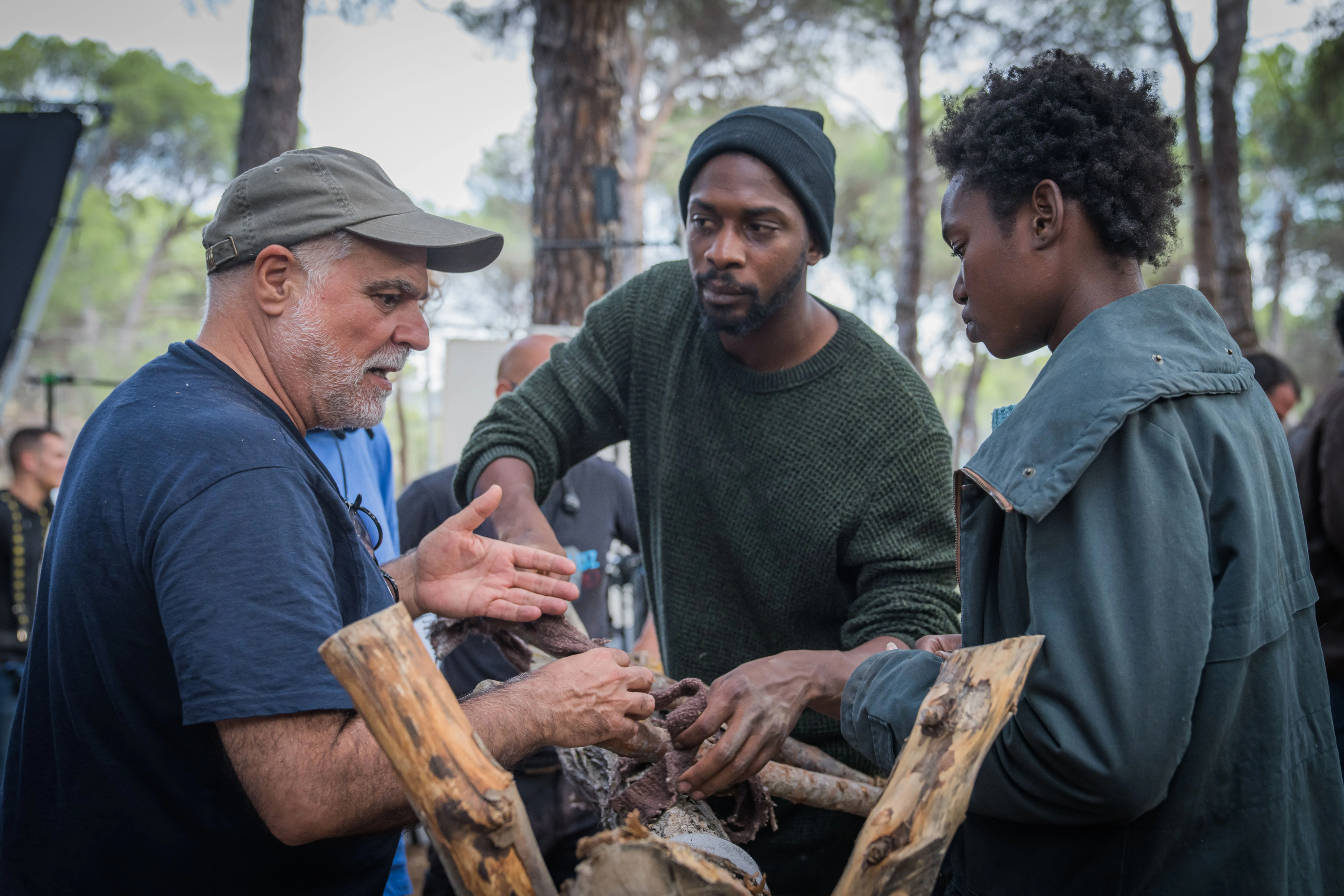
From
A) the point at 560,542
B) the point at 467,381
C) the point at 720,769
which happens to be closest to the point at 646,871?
the point at 720,769

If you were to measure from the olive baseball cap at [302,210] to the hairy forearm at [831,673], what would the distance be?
1.20m

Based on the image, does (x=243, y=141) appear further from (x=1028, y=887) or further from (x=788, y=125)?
(x=1028, y=887)

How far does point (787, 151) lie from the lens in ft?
8.32

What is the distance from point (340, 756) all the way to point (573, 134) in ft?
18.2

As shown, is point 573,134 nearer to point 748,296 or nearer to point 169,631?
point 748,296

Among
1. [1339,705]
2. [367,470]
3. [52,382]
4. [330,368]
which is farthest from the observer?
[52,382]

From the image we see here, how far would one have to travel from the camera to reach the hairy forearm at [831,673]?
81.0 inches

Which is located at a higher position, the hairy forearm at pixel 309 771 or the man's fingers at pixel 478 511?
the man's fingers at pixel 478 511

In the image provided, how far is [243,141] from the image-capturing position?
7039 millimetres

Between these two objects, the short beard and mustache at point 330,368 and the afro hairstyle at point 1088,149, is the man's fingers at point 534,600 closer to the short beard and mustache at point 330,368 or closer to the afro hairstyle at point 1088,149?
the short beard and mustache at point 330,368

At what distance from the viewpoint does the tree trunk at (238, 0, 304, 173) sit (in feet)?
23.0

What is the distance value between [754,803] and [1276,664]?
110 cm

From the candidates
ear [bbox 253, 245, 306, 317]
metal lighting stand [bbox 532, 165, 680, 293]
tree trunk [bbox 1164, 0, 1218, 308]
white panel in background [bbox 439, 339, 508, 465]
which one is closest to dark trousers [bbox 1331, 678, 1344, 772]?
ear [bbox 253, 245, 306, 317]

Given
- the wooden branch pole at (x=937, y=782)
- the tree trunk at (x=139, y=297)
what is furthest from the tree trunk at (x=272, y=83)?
Answer: the tree trunk at (x=139, y=297)
